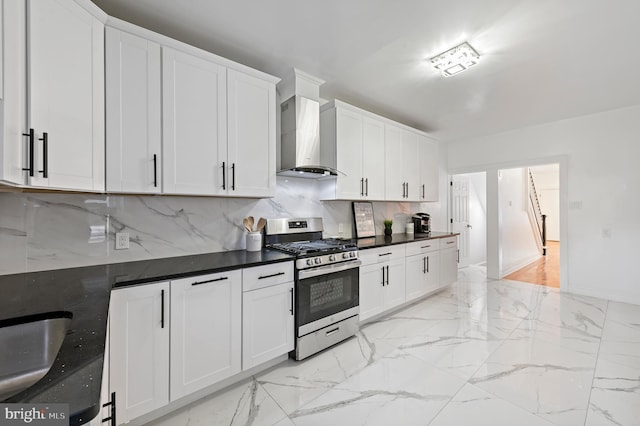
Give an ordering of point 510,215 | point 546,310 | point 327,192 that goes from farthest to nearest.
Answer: point 510,215 → point 546,310 → point 327,192

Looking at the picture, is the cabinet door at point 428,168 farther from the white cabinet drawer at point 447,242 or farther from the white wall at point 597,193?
the white wall at point 597,193

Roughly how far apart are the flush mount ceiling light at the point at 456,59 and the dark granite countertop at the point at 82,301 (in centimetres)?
213

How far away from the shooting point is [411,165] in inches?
154

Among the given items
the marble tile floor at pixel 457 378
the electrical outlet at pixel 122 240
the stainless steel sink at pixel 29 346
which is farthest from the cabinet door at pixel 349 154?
the stainless steel sink at pixel 29 346

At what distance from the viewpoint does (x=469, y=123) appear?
13.6ft

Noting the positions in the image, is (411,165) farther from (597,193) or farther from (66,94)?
(66,94)

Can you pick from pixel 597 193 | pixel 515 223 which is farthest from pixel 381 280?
pixel 515 223

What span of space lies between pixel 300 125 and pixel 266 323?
1.81 metres

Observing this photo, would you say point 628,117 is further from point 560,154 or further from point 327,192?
point 327,192

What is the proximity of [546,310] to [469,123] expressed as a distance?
2766 mm

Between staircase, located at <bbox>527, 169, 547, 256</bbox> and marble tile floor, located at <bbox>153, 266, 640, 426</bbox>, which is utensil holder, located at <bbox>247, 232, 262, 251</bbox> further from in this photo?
staircase, located at <bbox>527, 169, 547, 256</bbox>

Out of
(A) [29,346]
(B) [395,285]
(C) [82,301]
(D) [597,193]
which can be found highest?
(D) [597,193]

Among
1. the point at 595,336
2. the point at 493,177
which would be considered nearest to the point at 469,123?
the point at 493,177

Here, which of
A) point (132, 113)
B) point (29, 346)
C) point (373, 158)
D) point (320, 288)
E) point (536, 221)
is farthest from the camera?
point (536, 221)
